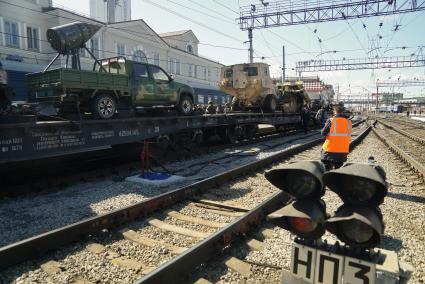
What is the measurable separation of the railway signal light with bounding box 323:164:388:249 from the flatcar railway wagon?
19.5ft

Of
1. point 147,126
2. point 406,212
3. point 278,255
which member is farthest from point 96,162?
point 406,212

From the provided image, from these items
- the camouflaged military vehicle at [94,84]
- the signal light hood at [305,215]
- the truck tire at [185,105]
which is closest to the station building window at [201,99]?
the truck tire at [185,105]

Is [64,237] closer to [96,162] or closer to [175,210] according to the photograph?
[175,210]

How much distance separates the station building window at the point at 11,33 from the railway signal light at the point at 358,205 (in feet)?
91.5

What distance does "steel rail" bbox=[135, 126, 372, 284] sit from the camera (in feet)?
10.4

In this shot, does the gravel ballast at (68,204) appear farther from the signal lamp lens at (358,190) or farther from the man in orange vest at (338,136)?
the signal lamp lens at (358,190)

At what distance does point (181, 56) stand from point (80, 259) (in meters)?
38.7

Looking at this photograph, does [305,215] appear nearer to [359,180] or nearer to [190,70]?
[359,180]

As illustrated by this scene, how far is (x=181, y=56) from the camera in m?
40.7

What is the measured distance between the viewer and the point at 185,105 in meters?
12.3

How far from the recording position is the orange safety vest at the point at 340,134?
6.35m

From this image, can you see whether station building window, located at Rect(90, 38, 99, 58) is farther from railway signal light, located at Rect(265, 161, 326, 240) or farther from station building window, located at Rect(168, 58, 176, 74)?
railway signal light, located at Rect(265, 161, 326, 240)

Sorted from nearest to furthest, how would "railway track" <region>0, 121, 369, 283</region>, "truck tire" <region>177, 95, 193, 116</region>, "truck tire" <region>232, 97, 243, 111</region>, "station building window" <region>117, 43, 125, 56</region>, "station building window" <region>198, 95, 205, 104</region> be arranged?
"railway track" <region>0, 121, 369, 283</region>
"truck tire" <region>177, 95, 193, 116</region>
"truck tire" <region>232, 97, 243, 111</region>
"station building window" <region>117, 43, 125, 56</region>
"station building window" <region>198, 95, 205, 104</region>

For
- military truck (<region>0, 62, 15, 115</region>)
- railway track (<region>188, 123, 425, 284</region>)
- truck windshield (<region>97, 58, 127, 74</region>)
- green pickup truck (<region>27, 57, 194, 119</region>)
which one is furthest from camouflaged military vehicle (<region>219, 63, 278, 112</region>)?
military truck (<region>0, 62, 15, 115</region>)
